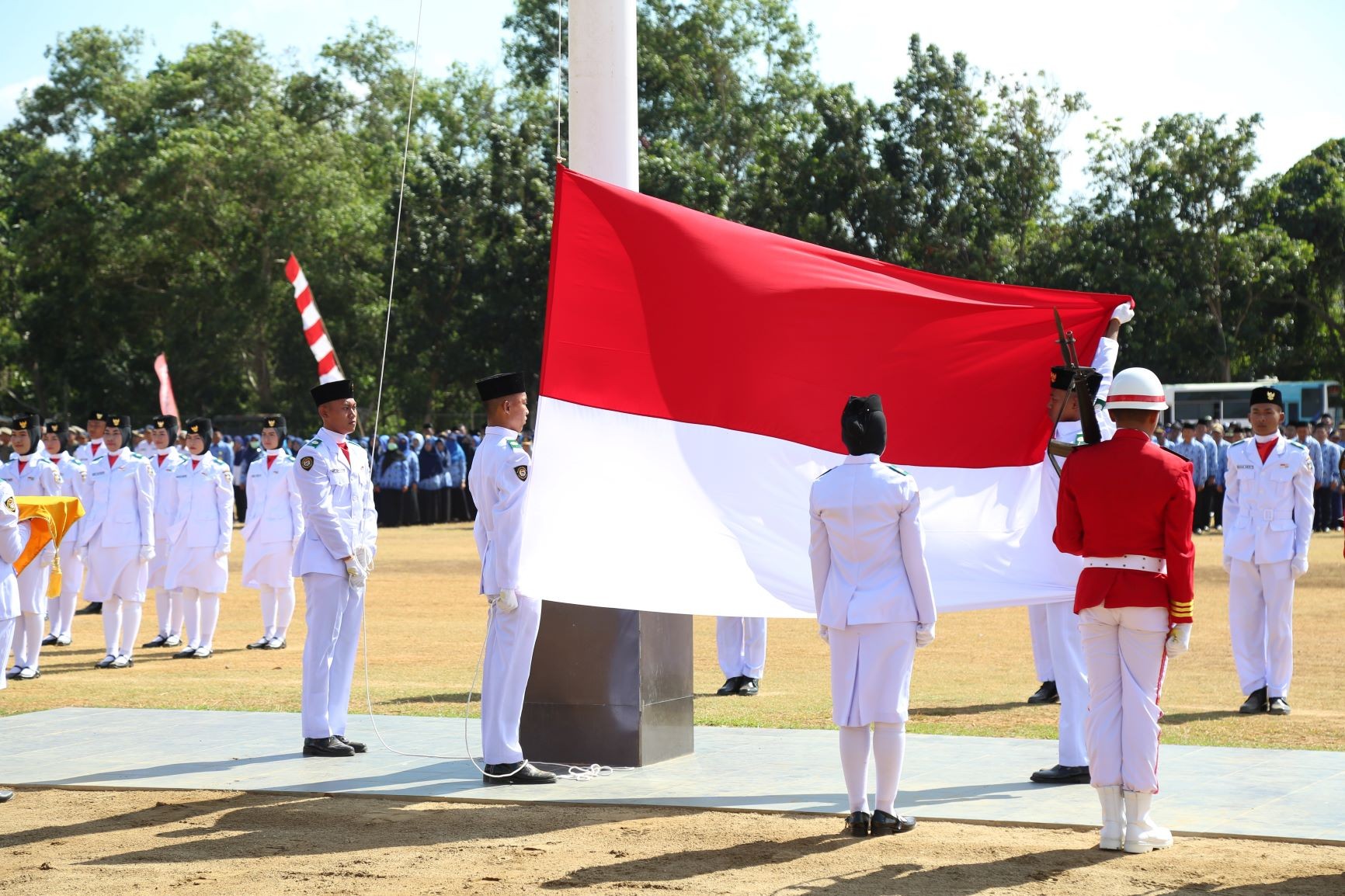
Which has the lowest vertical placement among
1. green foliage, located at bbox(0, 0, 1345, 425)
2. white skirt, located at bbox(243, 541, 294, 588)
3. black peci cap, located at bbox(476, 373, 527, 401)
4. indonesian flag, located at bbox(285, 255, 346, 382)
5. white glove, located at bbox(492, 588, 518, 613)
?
white glove, located at bbox(492, 588, 518, 613)

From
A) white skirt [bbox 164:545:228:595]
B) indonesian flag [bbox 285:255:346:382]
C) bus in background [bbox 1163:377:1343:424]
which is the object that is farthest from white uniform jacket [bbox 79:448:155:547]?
bus in background [bbox 1163:377:1343:424]

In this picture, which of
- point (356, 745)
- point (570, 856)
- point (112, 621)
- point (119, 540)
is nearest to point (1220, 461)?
point (119, 540)

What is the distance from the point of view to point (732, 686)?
1158 cm

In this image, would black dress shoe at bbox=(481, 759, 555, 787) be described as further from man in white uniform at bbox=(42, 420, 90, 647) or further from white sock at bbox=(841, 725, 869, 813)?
man in white uniform at bbox=(42, 420, 90, 647)

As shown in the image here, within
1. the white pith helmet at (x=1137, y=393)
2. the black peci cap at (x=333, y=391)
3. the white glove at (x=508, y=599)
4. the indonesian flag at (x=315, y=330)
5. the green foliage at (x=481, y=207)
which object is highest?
the green foliage at (x=481, y=207)

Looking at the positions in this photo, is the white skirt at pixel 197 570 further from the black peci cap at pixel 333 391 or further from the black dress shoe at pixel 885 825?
the black dress shoe at pixel 885 825

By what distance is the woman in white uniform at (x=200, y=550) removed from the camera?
14469 millimetres

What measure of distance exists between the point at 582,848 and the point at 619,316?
2516mm

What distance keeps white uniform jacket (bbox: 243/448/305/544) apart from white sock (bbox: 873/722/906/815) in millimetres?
8952

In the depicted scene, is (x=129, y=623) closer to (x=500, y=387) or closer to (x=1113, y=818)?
(x=500, y=387)

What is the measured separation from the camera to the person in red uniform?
646 cm

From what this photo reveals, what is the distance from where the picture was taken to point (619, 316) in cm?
766

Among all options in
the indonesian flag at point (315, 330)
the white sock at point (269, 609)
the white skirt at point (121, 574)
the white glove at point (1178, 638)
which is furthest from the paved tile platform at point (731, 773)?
the white sock at point (269, 609)

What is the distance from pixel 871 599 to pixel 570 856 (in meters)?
1.65
